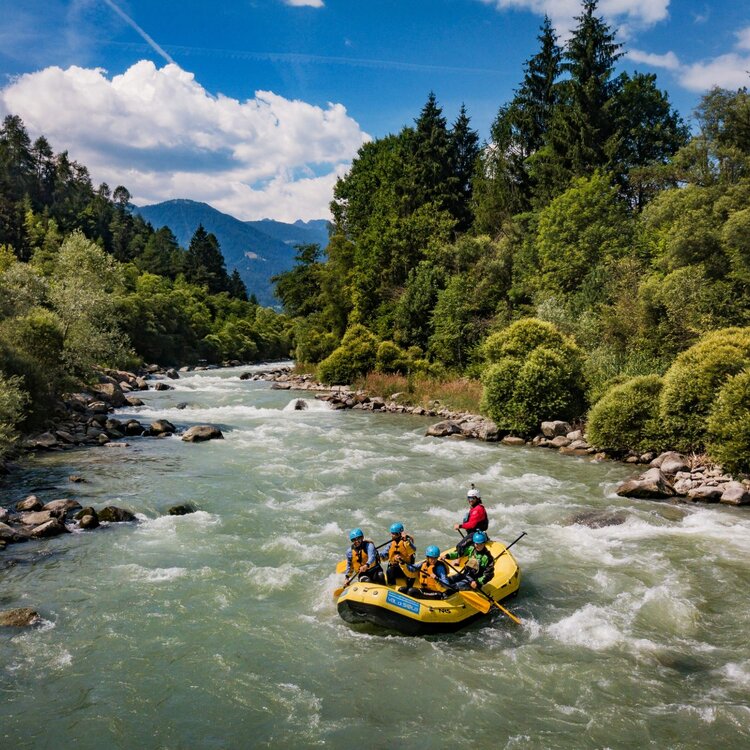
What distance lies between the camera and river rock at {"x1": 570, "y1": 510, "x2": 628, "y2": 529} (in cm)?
1442

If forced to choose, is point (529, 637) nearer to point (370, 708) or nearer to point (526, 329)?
point (370, 708)

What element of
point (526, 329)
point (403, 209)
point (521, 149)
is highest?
point (521, 149)

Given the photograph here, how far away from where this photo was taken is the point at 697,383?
1878cm

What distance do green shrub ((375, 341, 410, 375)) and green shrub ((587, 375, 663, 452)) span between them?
856 inches

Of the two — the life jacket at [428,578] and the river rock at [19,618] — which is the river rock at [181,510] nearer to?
the river rock at [19,618]

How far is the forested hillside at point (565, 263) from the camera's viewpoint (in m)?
21.1

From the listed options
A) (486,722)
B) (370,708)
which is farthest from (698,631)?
Answer: (370,708)

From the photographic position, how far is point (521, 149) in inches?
2025

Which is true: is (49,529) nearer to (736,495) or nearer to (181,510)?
(181,510)

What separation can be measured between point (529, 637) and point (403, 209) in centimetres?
4914

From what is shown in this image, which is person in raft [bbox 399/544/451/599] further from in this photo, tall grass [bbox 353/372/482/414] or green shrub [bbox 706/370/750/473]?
tall grass [bbox 353/372/482/414]

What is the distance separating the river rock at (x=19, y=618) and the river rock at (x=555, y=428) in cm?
1940

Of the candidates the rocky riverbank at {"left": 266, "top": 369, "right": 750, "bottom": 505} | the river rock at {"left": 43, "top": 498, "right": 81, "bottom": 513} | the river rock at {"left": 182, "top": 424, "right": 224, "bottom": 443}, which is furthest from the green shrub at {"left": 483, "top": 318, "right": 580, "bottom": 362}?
the river rock at {"left": 43, "top": 498, "right": 81, "bottom": 513}

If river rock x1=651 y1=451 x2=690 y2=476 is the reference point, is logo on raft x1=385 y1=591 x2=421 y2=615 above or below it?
below
